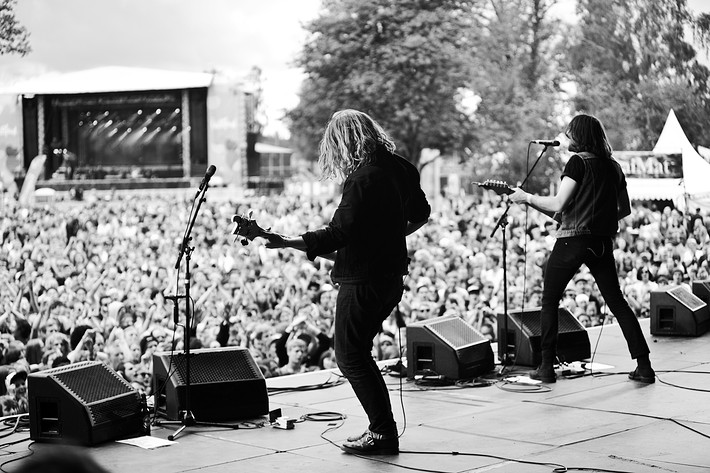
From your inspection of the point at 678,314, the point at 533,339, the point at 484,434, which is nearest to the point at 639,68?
the point at 678,314

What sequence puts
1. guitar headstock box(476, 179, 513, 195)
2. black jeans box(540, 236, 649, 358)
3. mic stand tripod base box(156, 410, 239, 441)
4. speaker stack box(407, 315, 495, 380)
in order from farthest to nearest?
speaker stack box(407, 315, 495, 380) < black jeans box(540, 236, 649, 358) < guitar headstock box(476, 179, 513, 195) < mic stand tripod base box(156, 410, 239, 441)

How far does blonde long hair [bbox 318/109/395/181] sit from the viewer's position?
3.35 m

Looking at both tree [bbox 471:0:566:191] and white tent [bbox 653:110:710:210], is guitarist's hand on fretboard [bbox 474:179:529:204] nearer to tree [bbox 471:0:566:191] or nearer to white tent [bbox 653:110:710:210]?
white tent [bbox 653:110:710:210]

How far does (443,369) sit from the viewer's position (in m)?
5.02

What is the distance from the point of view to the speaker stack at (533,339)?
5.34 m

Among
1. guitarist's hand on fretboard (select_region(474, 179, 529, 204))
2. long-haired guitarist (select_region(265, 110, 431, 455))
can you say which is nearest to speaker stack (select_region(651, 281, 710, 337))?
guitarist's hand on fretboard (select_region(474, 179, 529, 204))

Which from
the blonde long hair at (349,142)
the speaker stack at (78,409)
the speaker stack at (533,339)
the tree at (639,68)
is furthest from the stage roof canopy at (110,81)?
the blonde long hair at (349,142)

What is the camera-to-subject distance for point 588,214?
445 cm

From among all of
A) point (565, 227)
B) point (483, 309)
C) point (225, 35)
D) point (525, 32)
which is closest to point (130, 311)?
point (483, 309)

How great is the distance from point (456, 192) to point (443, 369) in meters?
9.78

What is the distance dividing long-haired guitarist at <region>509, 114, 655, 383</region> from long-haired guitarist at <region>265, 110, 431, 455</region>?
4.02 ft

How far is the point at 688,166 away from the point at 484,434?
357 inches

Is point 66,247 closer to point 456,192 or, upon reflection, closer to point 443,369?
point 456,192

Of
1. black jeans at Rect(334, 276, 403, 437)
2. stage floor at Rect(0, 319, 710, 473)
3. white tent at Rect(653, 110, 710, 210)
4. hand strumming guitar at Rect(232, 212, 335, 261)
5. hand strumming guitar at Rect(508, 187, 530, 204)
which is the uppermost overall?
white tent at Rect(653, 110, 710, 210)
